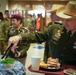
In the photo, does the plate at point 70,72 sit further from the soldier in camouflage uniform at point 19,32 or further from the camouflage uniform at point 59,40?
the soldier in camouflage uniform at point 19,32

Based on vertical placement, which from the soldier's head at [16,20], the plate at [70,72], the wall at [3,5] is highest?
the plate at [70,72]

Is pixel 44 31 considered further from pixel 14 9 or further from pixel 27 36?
pixel 14 9

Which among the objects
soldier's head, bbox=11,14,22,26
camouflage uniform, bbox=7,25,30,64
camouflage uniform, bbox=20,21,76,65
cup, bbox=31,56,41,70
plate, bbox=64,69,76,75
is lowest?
camouflage uniform, bbox=7,25,30,64

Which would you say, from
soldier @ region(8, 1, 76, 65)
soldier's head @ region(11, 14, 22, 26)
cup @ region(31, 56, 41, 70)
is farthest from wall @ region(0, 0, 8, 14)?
cup @ region(31, 56, 41, 70)

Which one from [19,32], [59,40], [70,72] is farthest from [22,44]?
[70,72]

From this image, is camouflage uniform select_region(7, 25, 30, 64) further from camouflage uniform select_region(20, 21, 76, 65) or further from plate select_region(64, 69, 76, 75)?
plate select_region(64, 69, 76, 75)

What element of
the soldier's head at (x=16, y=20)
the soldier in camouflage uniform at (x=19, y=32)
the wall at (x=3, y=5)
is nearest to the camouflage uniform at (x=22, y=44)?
the soldier in camouflage uniform at (x=19, y=32)

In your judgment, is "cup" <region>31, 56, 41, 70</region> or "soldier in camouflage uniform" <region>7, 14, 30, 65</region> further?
"soldier in camouflage uniform" <region>7, 14, 30, 65</region>

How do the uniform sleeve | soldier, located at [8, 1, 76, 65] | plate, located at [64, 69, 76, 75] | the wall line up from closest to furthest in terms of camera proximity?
plate, located at [64, 69, 76, 75] → soldier, located at [8, 1, 76, 65] → the uniform sleeve → the wall

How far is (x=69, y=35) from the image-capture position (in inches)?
82.3

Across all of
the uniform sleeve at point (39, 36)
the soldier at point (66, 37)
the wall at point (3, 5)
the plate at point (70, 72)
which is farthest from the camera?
the wall at point (3, 5)

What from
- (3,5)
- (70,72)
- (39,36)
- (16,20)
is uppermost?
(39,36)

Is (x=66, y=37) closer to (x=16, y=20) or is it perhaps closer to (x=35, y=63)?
(x=35, y=63)

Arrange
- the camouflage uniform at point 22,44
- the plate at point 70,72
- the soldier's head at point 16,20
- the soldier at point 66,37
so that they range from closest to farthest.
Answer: the plate at point 70,72 → the soldier at point 66,37 → the camouflage uniform at point 22,44 → the soldier's head at point 16,20
